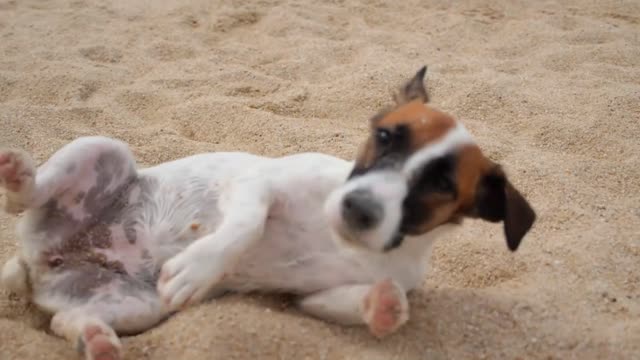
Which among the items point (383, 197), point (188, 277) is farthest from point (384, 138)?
point (188, 277)

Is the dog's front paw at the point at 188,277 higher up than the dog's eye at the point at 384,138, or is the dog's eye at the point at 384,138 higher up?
the dog's eye at the point at 384,138

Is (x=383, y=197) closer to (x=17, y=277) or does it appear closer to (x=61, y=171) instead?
(x=61, y=171)

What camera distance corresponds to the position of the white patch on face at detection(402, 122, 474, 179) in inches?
90.7

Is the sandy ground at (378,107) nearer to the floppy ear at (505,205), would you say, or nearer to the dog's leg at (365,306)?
the dog's leg at (365,306)

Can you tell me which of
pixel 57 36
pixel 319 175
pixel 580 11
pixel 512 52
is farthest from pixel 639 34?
pixel 57 36

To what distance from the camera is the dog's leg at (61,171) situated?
2625 mm

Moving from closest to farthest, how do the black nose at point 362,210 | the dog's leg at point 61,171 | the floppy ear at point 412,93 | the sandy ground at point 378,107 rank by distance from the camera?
the black nose at point 362,210
the sandy ground at point 378,107
the dog's leg at point 61,171
the floppy ear at point 412,93

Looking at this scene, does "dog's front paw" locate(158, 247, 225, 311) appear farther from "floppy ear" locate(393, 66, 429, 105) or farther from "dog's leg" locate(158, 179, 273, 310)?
"floppy ear" locate(393, 66, 429, 105)

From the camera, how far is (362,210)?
7.13ft

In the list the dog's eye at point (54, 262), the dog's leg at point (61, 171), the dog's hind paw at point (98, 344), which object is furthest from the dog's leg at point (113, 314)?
the dog's leg at point (61, 171)

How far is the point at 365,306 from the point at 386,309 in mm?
121

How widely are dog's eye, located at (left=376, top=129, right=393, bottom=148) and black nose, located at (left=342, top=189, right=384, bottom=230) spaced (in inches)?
10.9

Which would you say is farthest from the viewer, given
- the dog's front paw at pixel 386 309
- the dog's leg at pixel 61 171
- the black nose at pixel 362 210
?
the dog's leg at pixel 61 171

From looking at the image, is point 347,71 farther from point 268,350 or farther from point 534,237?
point 268,350
